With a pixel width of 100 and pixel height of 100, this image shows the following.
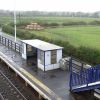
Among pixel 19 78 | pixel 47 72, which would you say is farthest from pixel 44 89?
pixel 19 78

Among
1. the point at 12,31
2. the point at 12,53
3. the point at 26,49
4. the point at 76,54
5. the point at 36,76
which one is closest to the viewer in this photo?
the point at 36,76

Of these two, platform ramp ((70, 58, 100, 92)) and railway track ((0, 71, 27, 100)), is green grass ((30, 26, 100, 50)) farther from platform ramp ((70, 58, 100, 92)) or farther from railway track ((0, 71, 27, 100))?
platform ramp ((70, 58, 100, 92))

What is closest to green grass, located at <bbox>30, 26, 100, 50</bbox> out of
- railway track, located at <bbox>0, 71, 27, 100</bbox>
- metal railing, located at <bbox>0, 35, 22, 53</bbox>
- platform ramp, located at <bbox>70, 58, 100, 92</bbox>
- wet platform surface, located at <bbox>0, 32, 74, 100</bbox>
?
metal railing, located at <bbox>0, 35, 22, 53</bbox>

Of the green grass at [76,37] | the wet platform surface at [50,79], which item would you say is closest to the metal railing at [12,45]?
the wet platform surface at [50,79]

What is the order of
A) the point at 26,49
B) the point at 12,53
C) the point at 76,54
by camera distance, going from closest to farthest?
the point at 26,49
the point at 76,54
the point at 12,53

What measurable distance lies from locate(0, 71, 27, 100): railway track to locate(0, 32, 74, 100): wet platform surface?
113 centimetres

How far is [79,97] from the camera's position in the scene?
12117 mm

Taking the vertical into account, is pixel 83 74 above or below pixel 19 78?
above

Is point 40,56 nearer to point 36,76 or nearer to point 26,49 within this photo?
point 36,76

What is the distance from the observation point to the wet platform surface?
40.5 ft

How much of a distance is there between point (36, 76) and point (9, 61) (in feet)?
15.7

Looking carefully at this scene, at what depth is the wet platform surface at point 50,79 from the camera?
12.3m

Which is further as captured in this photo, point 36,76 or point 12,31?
point 12,31

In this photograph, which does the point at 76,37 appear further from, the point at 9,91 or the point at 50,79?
the point at 9,91
